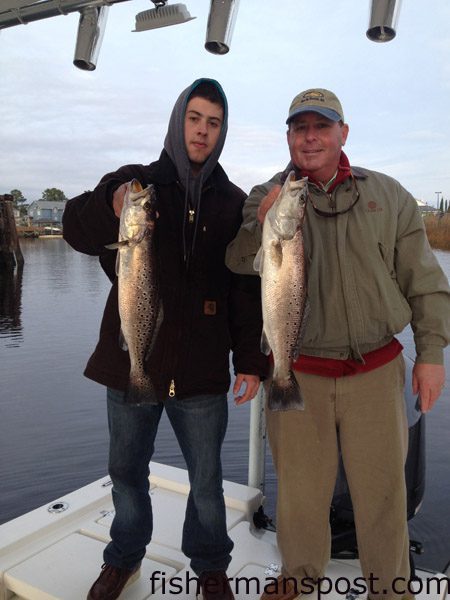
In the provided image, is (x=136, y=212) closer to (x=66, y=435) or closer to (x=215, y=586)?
(x=215, y=586)

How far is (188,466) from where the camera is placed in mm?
2869

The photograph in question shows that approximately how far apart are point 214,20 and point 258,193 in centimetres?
190

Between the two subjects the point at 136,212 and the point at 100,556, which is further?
the point at 100,556

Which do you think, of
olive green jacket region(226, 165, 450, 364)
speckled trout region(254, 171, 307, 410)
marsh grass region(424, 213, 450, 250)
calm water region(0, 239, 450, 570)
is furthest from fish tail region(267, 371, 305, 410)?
marsh grass region(424, 213, 450, 250)

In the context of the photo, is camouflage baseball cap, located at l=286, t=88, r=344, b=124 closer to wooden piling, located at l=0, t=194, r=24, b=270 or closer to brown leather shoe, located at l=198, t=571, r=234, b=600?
brown leather shoe, located at l=198, t=571, r=234, b=600

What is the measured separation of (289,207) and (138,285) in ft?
2.67

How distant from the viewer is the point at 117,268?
2.65 meters

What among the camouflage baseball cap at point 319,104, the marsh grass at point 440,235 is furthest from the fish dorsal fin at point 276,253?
the marsh grass at point 440,235

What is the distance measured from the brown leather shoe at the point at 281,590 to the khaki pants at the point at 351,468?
0.13ft

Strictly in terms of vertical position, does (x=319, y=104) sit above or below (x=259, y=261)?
above

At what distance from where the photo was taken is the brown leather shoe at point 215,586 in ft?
9.23

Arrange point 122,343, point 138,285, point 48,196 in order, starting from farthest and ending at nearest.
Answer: point 48,196 → point 122,343 → point 138,285

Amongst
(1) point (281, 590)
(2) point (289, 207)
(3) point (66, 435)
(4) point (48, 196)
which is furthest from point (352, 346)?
(4) point (48, 196)

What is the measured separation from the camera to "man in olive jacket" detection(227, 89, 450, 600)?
274 cm
